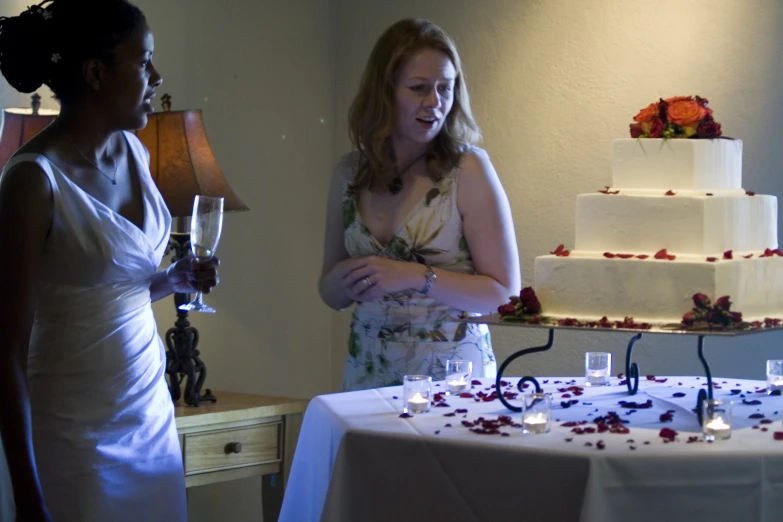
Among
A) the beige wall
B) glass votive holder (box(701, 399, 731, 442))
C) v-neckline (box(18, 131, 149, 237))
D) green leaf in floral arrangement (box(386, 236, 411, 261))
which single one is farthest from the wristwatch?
the beige wall

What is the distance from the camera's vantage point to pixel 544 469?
1.96 metres

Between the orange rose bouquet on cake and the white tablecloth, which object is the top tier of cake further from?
the white tablecloth

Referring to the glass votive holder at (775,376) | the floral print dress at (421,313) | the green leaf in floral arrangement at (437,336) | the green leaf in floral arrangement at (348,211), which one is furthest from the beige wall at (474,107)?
the green leaf in floral arrangement at (437,336)

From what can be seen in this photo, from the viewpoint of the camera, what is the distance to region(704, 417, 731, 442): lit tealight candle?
2.04m

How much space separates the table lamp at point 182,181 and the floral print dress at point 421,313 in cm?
93

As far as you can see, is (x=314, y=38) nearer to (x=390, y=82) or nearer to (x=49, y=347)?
(x=390, y=82)

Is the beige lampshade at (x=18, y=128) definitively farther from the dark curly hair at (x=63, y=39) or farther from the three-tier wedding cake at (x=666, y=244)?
the three-tier wedding cake at (x=666, y=244)

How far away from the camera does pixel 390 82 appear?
2896 mm

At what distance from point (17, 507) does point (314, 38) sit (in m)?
3.57

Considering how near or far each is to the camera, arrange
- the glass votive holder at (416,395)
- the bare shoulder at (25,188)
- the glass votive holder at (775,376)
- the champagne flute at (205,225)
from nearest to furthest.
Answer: the bare shoulder at (25,188) → the champagne flute at (205,225) → the glass votive holder at (416,395) → the glass votive holder at (775,376)

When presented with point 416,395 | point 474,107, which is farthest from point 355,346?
point 474,107

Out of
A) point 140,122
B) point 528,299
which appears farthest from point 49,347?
point 528,299

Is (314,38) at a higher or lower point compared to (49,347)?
higher

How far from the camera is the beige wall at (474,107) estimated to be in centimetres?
406
